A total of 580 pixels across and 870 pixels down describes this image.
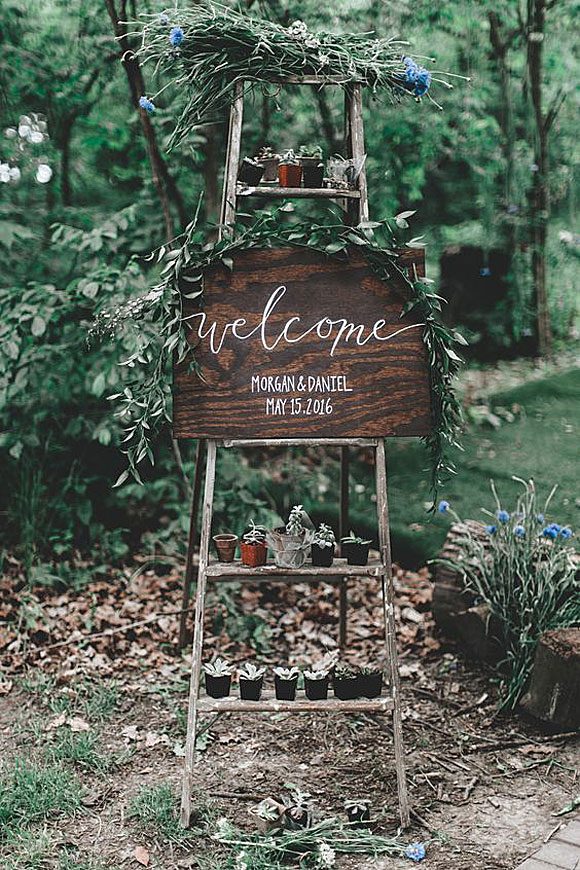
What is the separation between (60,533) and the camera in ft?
16.3

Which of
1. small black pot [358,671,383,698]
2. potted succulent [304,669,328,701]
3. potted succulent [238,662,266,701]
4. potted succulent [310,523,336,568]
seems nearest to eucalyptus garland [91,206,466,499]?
potted succulent [310,523,336,568]

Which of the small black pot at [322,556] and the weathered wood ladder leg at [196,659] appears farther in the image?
the small black pot at [322,556]

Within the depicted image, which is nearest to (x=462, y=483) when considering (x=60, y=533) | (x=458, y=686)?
(x=458, y=686)

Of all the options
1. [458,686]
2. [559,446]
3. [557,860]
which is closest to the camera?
[557,860]

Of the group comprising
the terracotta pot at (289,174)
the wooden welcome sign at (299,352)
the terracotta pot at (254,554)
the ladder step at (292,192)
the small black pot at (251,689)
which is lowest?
the small black pot at (251,689)

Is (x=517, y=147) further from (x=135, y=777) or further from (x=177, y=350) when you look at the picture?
(x=135, y=777)

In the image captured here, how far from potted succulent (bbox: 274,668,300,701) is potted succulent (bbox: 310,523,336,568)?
358 mm

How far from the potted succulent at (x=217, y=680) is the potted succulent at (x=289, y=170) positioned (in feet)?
5.30

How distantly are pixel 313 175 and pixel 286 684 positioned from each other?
66.8 inches

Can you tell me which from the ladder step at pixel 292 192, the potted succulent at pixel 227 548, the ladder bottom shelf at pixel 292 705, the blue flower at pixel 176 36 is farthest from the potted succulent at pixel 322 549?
the blue flower at pixel 176 36

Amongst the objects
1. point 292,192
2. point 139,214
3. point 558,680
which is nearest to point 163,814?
point 558,680

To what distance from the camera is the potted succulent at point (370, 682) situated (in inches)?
120

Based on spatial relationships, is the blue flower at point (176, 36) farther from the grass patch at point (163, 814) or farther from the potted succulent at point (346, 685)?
the grass patch at point (163, 814)

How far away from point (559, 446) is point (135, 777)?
3.51 meters
